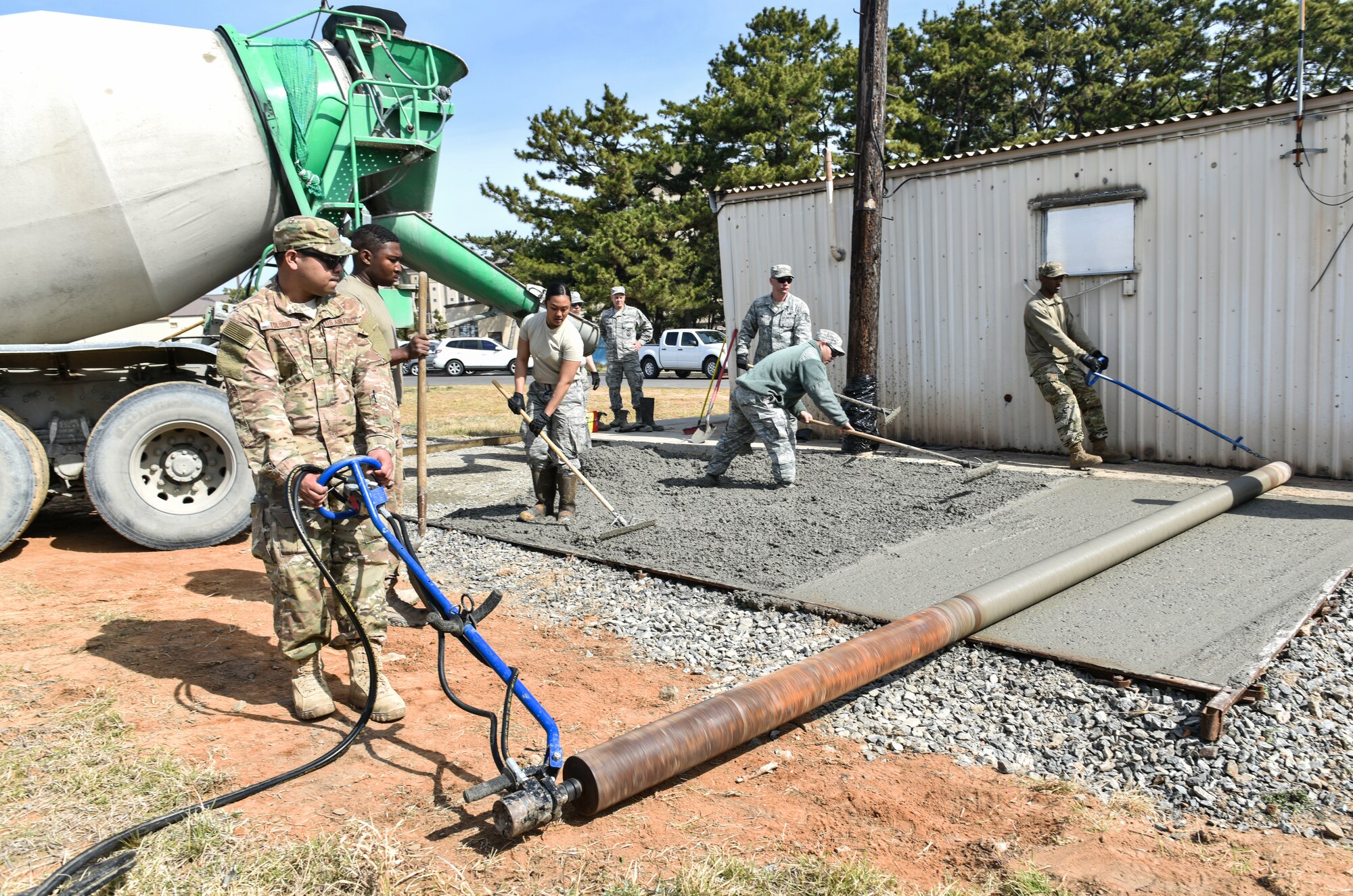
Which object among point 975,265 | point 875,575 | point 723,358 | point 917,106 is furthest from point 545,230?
point 875,575

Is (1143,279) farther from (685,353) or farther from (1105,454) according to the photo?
(685,353)

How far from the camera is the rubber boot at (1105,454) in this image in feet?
27.4

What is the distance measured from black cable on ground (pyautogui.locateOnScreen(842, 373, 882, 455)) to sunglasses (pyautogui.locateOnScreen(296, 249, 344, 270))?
6.53 metres

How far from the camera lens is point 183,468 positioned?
21.5ft

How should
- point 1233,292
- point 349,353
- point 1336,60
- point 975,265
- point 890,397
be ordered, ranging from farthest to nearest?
point 1336,60 → point 890,397 → point 975,265 → point 1233,292 → point 349,353

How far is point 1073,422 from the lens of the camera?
26.5 feet

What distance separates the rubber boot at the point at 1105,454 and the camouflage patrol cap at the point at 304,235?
275 inches

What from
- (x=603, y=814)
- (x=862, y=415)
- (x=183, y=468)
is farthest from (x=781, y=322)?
(x=603, y=814)

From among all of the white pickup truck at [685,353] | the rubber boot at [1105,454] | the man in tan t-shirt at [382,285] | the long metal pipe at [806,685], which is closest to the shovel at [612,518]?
the man in tan t-shirt at [382,285]

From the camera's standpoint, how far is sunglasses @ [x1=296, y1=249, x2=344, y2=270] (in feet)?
11.8

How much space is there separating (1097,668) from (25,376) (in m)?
6.96

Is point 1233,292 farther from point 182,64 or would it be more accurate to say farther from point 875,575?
point 182,64

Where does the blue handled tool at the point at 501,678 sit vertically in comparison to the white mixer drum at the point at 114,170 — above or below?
below

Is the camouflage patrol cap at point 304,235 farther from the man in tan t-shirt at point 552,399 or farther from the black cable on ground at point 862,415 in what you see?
the black cable on ground at point 862,415
